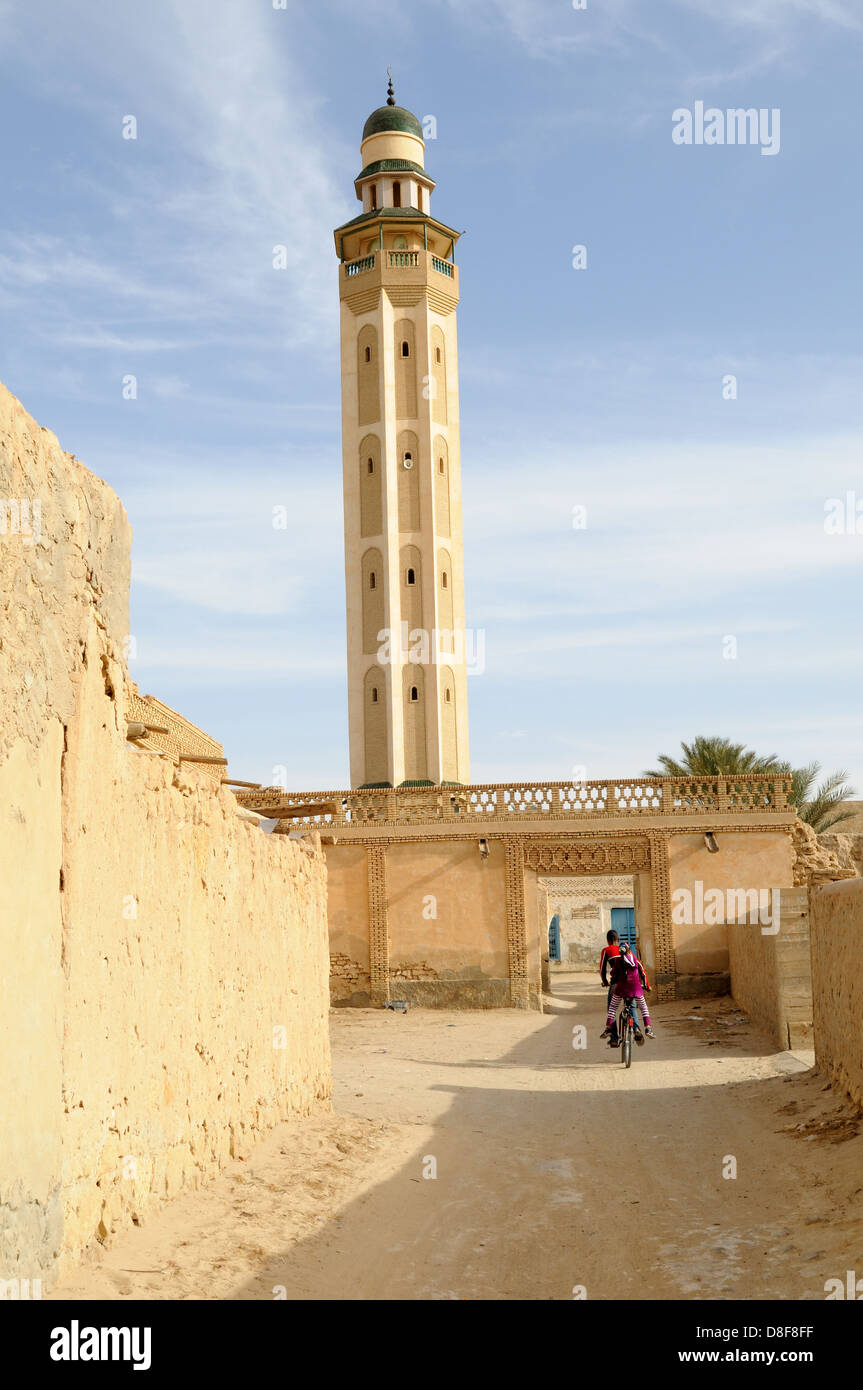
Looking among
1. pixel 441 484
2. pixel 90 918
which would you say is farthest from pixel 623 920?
pixel 90 918

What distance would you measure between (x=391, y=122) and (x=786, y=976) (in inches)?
1331

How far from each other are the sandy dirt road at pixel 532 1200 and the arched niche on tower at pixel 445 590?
2391 centimetres

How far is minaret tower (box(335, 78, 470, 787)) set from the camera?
35344 mm

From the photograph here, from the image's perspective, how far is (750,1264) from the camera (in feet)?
18.4

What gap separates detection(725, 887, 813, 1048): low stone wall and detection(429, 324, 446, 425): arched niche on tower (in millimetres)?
22039

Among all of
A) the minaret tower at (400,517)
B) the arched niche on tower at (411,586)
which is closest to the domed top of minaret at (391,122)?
the minaret tower at (400,517)

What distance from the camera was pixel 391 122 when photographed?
131 ft

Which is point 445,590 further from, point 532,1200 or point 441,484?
point 532,1200

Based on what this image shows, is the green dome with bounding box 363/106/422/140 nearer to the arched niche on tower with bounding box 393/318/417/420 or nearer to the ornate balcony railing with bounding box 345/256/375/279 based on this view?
the ornate balcony railing with bounding box 345/256/375/279

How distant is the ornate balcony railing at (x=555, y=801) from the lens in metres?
22.7

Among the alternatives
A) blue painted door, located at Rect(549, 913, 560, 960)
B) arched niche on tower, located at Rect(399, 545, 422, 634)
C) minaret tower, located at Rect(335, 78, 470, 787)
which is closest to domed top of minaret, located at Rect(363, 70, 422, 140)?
minaret tower, located at Rect(335, 78, 470, 787)
